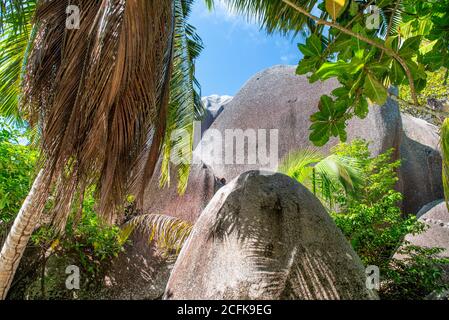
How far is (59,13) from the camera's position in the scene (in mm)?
3246

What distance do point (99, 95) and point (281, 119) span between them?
7.95 m

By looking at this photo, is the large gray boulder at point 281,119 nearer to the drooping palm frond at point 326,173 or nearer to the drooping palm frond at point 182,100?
the drooping palm frond at point 326,173

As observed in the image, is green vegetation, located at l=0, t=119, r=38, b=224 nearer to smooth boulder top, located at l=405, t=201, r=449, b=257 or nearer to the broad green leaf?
the broad green leaf

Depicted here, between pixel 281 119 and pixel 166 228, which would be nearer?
pixel 166 228

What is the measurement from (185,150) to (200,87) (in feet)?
3.41

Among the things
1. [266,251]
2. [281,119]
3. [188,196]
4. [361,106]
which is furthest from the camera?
[281,119]

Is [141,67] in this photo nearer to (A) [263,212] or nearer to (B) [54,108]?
(B) [54,108]

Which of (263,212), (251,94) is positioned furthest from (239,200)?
(251,94)

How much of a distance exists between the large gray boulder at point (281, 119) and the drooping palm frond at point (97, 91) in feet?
20.7

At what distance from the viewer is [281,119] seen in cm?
1032

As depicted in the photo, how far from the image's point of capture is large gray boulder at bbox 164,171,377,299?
2.88 meters

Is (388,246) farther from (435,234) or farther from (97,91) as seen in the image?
(97,91)

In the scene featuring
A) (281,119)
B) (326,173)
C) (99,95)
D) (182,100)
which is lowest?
(99,95)

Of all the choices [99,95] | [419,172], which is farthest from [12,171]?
[419,172]
